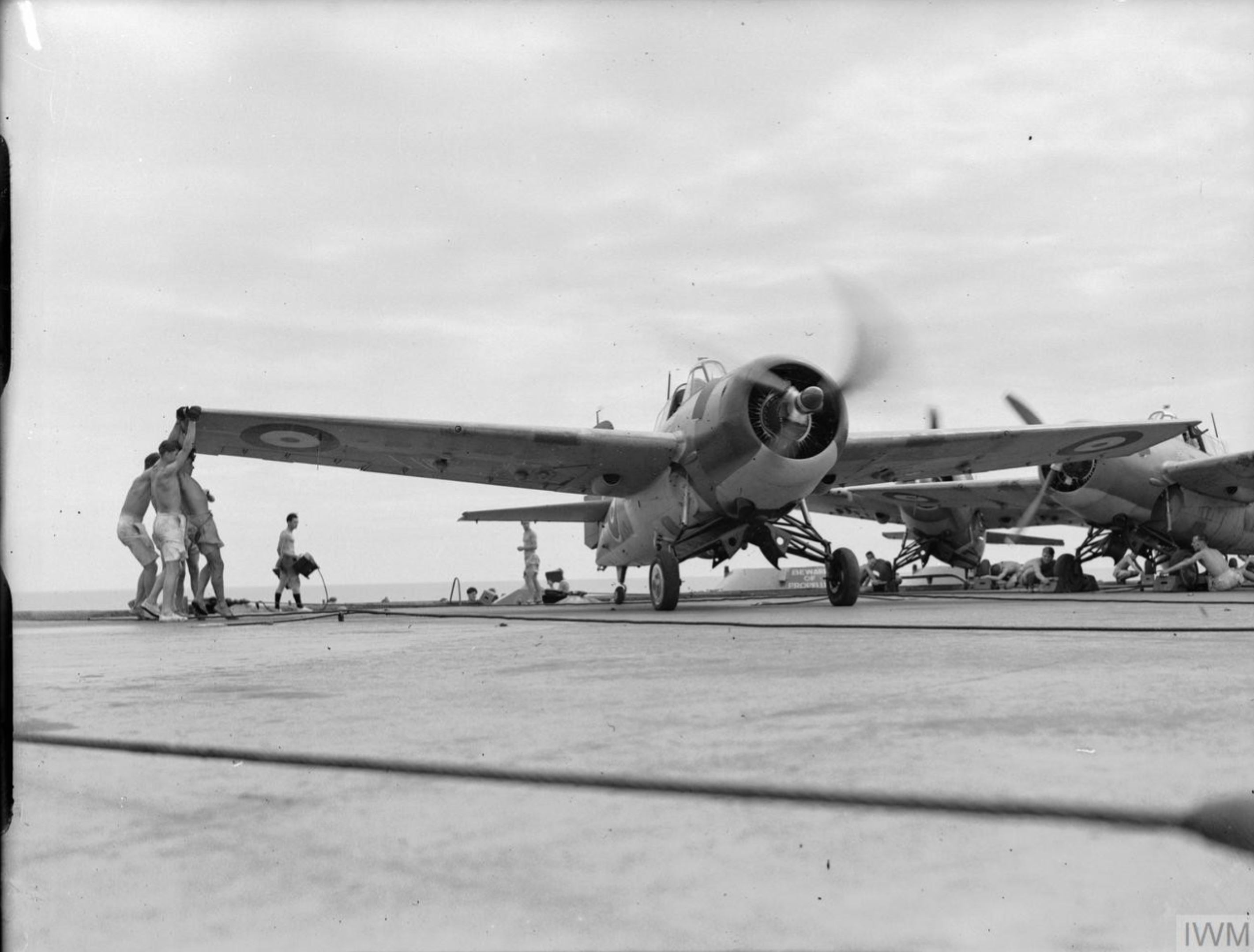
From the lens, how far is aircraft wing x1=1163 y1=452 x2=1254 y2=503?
1767 cm

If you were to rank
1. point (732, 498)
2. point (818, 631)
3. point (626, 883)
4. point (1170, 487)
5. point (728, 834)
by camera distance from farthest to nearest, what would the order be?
point (1170, 487)
point (732, 498)
point (818, 631)
point (728, 834)
point (626, 883)

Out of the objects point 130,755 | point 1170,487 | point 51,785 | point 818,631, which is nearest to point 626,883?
point 51,785

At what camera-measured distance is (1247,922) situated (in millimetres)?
1306

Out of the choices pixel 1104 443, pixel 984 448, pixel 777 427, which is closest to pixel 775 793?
pixel 777 427

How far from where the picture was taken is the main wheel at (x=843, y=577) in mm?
12211

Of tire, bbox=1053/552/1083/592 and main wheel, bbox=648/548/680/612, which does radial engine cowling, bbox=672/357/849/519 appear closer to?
main wheel, bbox=648/548/680/612

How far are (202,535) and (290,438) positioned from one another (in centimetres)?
178

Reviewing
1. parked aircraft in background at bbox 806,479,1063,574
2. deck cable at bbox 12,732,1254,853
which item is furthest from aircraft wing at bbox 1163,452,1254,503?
deck cable at bbox 12,732,1254,853

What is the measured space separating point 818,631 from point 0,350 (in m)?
6.10

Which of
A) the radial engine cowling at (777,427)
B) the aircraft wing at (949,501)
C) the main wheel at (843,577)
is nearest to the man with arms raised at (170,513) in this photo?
the radial engine cowling at (777,427)

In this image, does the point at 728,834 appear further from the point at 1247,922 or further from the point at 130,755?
the point at 130,755

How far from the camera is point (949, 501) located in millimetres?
24219

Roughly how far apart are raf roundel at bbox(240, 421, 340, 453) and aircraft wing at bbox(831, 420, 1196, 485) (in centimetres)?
677

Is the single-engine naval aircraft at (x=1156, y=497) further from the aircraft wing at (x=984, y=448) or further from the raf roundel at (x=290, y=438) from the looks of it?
the raf roundel at (x=290, y=438)
